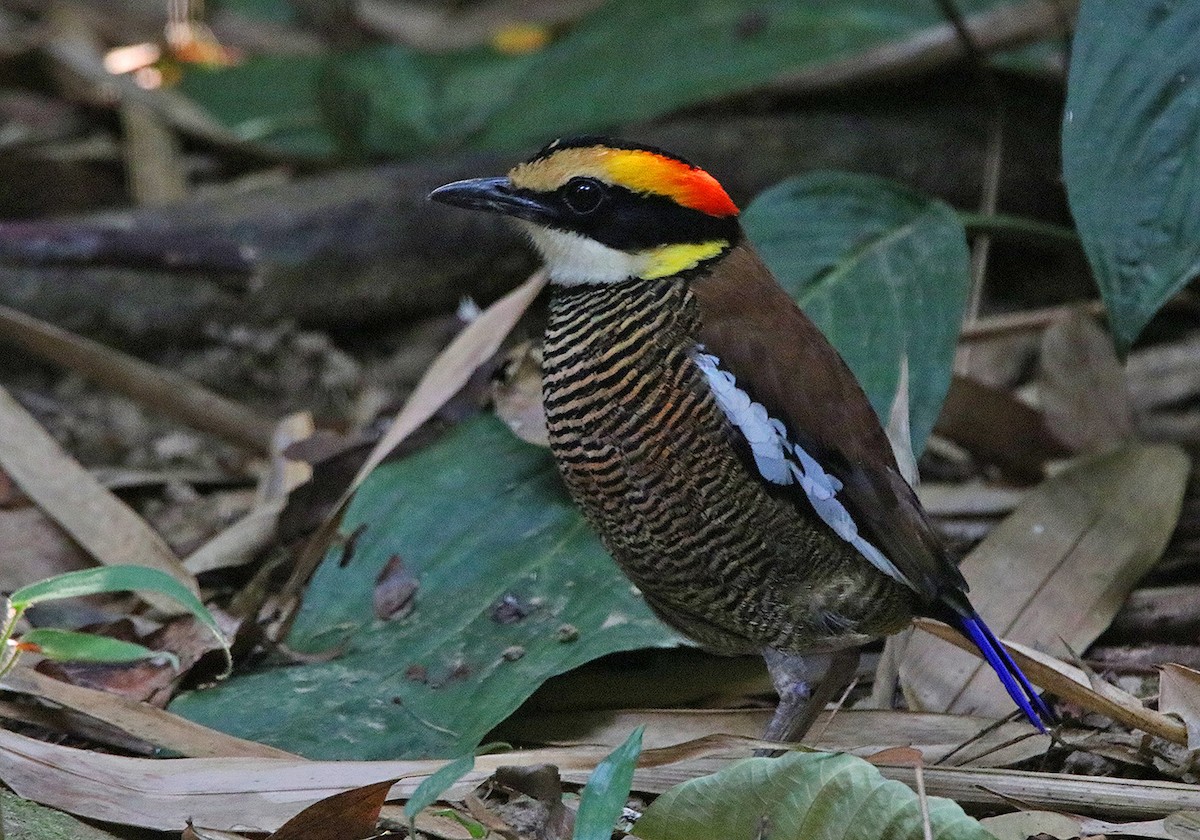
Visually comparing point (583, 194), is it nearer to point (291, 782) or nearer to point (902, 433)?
point (902, 433)

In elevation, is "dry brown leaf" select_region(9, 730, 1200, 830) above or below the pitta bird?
below

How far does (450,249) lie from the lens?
5.55 m

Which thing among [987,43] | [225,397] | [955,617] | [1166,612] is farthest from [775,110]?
[955,617]

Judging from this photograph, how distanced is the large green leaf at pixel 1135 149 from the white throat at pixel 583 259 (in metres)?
1.15

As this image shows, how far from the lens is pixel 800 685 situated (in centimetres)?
347

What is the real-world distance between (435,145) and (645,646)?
3330 mm

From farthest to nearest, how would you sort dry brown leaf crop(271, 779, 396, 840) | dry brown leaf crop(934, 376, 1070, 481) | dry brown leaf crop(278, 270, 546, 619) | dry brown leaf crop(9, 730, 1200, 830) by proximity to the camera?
1. dry brown leaf crop(934, 376, 1070, 481)
2. dry brown leaf crop(278, 270, 546, 619)
3. dry brown leaf crop(9, 730, 1200, 830)
4. dry brown leaf crop(271, 779, 396, 840)

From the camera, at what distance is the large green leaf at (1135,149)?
12.2 feet

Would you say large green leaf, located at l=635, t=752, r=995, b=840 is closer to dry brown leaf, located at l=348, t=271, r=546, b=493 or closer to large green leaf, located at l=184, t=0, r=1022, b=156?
dry brown leaf, located at l=348, t=271, r=546, b=493

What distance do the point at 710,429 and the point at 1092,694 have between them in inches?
38.8

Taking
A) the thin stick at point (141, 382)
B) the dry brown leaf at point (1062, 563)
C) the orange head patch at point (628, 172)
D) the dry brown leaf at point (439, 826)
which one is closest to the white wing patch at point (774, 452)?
the orange head patch at point (628, 172)

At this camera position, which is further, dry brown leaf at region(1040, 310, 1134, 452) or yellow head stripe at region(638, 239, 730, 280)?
dry brown leaf at region(1040, 310, 1134, 452)

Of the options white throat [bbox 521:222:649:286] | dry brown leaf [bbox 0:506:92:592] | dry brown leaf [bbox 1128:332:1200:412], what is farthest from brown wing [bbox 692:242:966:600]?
dry brown leaf [bbox 1128:332:1200:412]

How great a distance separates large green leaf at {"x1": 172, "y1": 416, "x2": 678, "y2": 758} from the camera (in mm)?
3506
